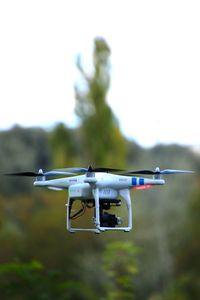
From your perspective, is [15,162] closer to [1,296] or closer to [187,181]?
[187,181]

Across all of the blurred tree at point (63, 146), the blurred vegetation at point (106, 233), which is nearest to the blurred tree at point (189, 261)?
the blurred vegetation at point (106, 233)

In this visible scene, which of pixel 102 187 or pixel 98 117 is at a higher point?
pixel 98 117

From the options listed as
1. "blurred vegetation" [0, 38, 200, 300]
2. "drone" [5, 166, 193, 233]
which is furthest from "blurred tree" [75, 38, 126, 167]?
"drone" [5, 166, 193, 233]

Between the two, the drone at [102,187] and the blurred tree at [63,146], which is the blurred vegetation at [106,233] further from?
the drone at [102,187]

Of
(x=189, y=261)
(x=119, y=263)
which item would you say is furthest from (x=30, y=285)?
(x=189, y=261)

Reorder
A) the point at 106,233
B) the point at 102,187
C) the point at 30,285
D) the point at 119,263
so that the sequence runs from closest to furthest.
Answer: the point at 102,187
the point at 30,285
the point at 119,263
the point at 106,233

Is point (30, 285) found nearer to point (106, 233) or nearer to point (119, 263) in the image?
point (119, 263)

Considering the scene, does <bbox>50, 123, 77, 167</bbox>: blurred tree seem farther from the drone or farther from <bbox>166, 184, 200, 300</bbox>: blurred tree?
the drone
